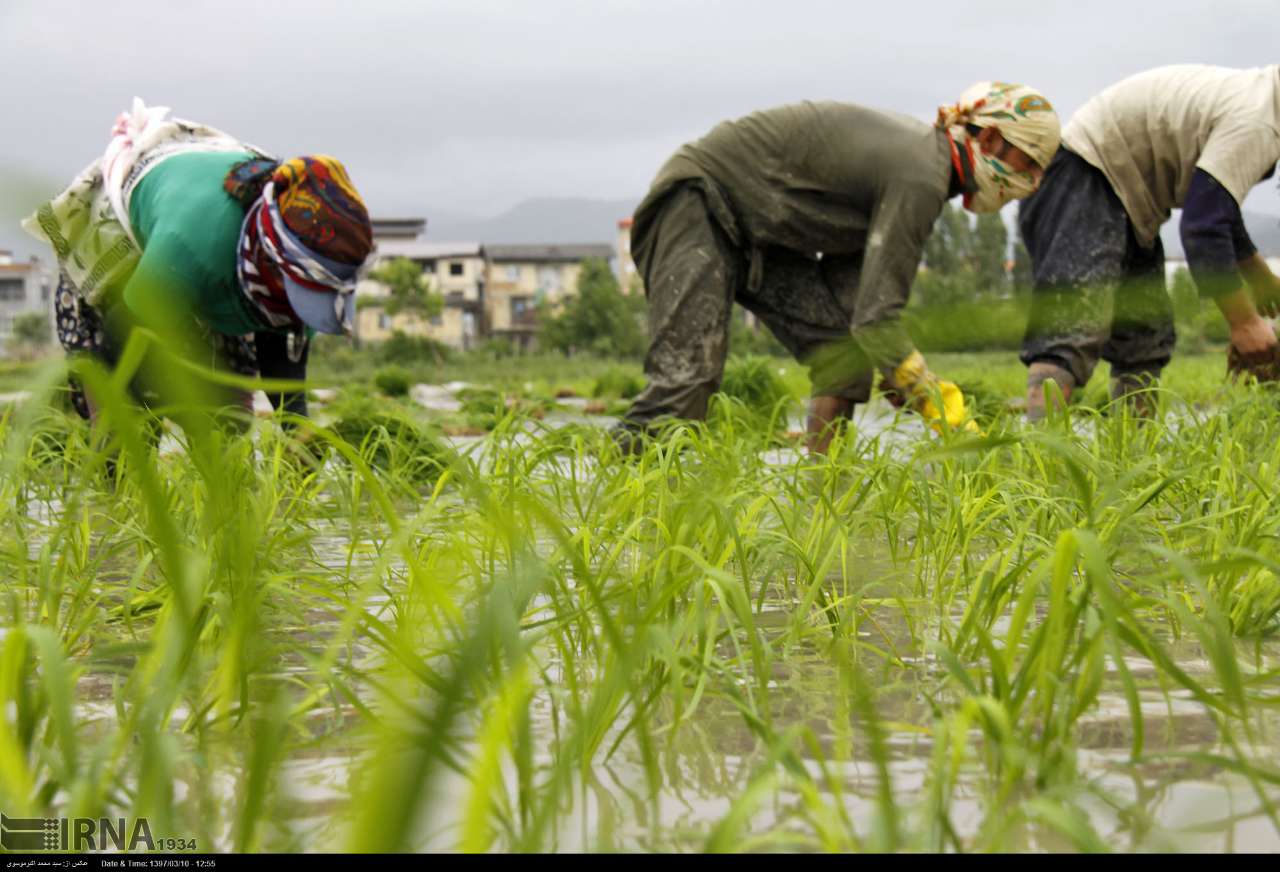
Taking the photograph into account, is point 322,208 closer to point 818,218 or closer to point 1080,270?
point 818,218

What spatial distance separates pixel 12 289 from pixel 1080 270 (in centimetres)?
6200

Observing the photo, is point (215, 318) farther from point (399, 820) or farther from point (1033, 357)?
point (399, 820)

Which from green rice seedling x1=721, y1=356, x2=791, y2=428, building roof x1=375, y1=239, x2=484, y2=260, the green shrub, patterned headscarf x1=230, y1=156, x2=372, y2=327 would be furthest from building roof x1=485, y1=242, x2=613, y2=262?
patterned headscarf x1=230, y1=156, x2=372, y2=327

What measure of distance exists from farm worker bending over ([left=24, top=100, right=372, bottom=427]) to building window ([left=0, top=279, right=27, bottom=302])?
58490mm

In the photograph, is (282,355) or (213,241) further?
(282,355)

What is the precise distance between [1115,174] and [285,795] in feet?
11.6

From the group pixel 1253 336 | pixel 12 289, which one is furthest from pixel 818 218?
pixel 12 289

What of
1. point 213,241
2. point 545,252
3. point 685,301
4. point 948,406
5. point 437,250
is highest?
point 213,241

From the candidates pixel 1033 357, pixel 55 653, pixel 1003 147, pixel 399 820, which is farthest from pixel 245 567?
pixel 1033 357

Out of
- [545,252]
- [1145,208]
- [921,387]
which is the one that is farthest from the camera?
[545,252]

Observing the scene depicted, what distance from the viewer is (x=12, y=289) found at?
57.1m

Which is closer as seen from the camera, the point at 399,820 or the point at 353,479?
the point at 399,820

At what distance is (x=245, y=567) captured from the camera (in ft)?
3.22

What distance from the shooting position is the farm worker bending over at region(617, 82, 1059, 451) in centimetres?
332
